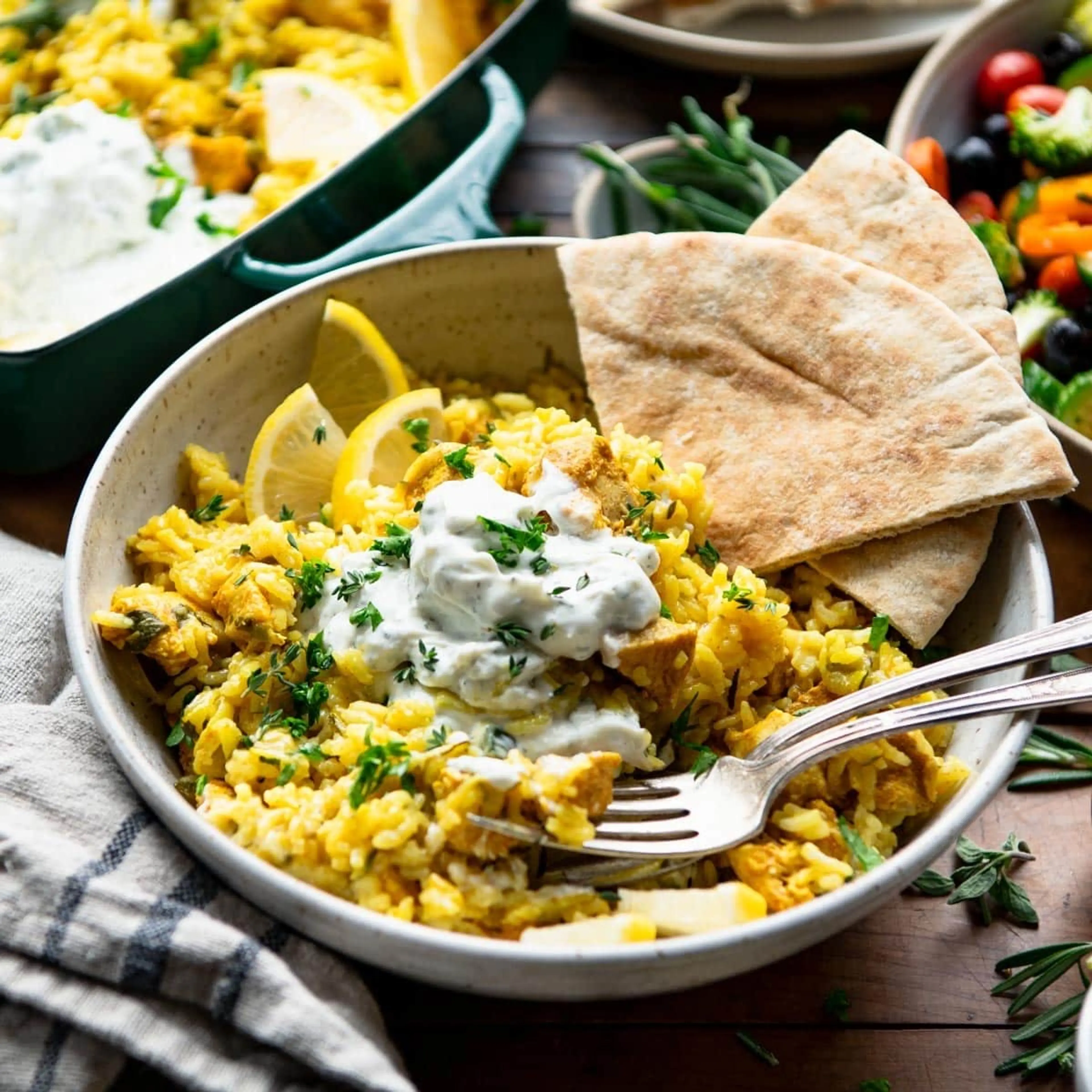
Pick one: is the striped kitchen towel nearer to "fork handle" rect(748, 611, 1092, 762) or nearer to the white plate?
"fork handle" rect(748, 611, 1092, 762)

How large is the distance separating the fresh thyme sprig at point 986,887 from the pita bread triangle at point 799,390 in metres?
0.66

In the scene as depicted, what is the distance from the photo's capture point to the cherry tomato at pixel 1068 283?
3586mm

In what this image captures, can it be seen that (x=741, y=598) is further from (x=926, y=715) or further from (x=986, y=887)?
(x=986, y=887)

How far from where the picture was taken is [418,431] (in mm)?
2830

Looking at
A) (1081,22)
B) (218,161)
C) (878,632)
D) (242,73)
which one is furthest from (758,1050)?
(1081,22)

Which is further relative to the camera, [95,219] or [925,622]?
[95,219]

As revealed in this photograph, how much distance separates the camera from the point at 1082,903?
2.63m

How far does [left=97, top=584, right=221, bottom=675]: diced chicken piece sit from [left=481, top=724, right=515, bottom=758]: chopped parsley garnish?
568 millimetres

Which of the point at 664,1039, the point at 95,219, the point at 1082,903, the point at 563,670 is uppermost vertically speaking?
the point at 95,219

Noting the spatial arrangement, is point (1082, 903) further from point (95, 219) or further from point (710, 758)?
point (95, 219)

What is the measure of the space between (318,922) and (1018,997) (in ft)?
4.27

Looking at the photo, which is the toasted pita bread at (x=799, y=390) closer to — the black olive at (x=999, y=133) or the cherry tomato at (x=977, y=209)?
the cherry tomato at (x=977, y=209)

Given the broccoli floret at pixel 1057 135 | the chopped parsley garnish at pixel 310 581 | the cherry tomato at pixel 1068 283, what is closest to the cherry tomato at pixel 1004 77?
the broccoli floret at pixel 1057 135

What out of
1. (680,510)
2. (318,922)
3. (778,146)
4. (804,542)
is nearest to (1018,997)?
(804,542)
